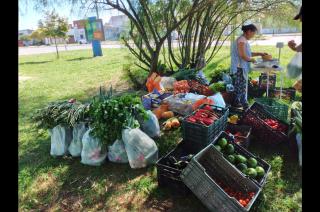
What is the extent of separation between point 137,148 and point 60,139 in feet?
4.31

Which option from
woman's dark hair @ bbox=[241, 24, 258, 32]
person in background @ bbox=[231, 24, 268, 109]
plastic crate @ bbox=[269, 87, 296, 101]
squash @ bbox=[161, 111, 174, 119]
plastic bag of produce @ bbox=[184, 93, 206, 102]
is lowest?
squash @ bbox=[161, 111, 174, 119]

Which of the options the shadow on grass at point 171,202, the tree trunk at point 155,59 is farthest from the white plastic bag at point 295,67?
the tree trunk at point 155,59

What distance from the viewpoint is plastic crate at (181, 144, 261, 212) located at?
97.7 inches

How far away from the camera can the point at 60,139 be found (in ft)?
13.1

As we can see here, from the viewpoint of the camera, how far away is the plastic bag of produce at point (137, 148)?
345 centimetres

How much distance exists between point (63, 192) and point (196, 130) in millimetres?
1876

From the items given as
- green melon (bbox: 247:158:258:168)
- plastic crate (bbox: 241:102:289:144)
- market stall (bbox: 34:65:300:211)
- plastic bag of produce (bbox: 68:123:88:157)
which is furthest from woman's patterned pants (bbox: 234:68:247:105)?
plastic bag of produce (bbox: 68:123:88:157)

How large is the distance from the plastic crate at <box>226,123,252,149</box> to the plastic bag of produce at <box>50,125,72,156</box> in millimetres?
2448

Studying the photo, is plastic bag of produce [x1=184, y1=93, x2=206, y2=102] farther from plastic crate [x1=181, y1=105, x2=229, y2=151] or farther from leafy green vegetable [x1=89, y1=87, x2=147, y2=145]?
leafy green vegetable [x1=89, y1=87, x2=147, y2=145]

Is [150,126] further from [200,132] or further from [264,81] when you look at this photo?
[264,81]

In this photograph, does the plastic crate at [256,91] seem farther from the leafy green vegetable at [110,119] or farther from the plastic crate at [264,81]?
the leafy green vegetable at [110,119]

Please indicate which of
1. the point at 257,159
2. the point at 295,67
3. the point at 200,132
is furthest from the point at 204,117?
the point at 295,67

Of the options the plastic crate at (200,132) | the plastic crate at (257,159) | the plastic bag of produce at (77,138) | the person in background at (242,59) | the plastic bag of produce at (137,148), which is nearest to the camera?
the plastic crate at (257,159)

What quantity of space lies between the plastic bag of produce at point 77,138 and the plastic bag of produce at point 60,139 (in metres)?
0.15
